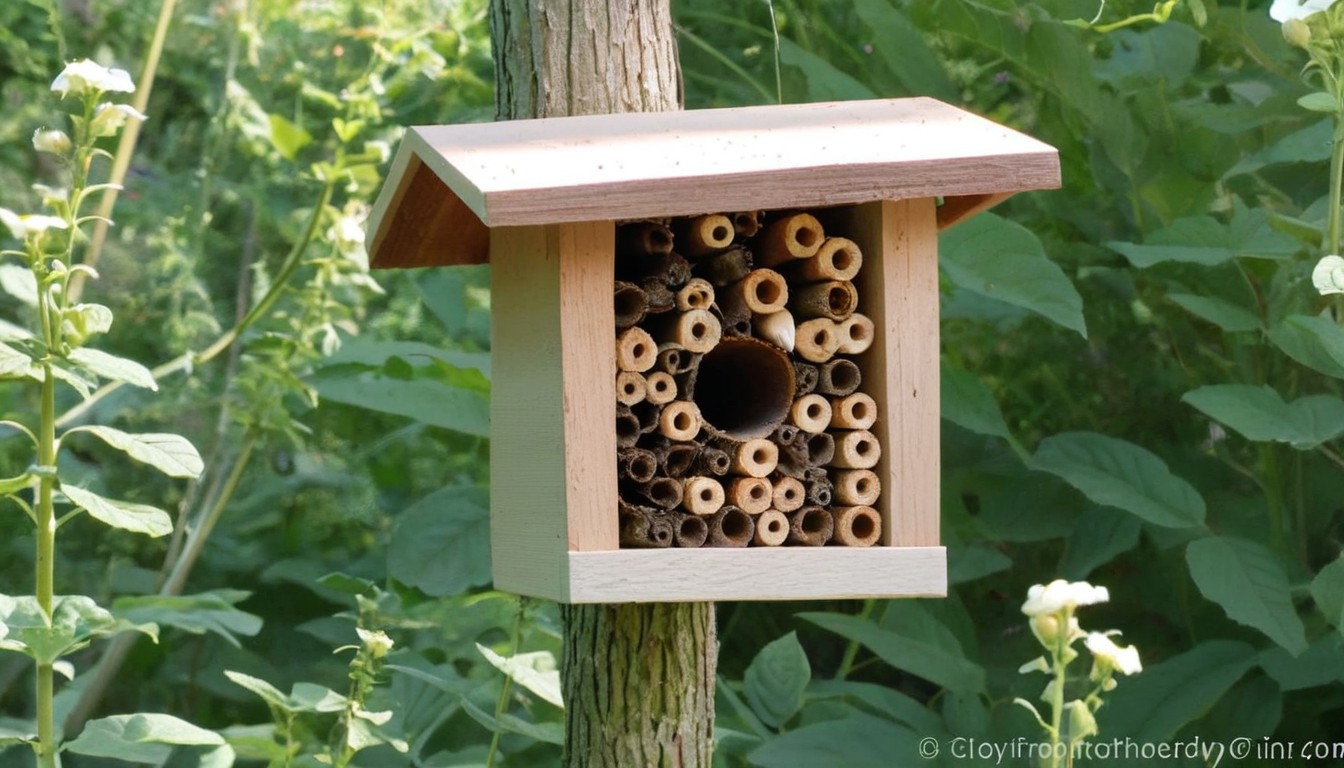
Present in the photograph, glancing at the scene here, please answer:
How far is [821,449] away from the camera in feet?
5.16

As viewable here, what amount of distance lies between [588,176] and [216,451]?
1.62 meters

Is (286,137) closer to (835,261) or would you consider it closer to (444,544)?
(444,544)

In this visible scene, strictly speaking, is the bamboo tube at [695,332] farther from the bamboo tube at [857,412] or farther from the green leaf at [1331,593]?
the green leaf at [1331,593]

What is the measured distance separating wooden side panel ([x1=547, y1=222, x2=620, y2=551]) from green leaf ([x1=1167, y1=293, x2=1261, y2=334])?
102cm


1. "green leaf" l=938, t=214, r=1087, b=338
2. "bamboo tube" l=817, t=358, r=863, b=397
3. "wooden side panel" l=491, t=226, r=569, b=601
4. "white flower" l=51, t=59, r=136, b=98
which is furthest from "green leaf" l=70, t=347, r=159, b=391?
"green leaf" l=938, t=214, r=1087, b=338

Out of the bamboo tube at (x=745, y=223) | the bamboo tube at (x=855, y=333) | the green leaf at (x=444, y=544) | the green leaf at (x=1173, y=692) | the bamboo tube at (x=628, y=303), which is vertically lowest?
the green leaf at (x=1173, y=692)

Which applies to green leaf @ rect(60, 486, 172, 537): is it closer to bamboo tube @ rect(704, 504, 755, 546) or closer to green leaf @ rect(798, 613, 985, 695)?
bamboo tube @ rect(704, 504, 755, 546)

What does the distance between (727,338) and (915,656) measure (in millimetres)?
764

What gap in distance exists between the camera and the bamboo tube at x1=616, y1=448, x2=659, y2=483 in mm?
1498

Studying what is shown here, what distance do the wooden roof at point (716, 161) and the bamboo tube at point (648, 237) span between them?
9 cm

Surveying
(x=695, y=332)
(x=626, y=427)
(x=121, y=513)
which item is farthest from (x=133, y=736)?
Answer: (x=695, y=332)

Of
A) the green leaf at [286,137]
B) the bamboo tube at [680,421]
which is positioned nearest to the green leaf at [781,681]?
the bamboo tube at [680,421]

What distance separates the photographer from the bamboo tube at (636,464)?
1.50m

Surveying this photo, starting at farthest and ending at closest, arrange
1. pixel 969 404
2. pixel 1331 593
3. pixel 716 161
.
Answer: pixel 969 404 < pixel 1331 593 < pixel 716 161
